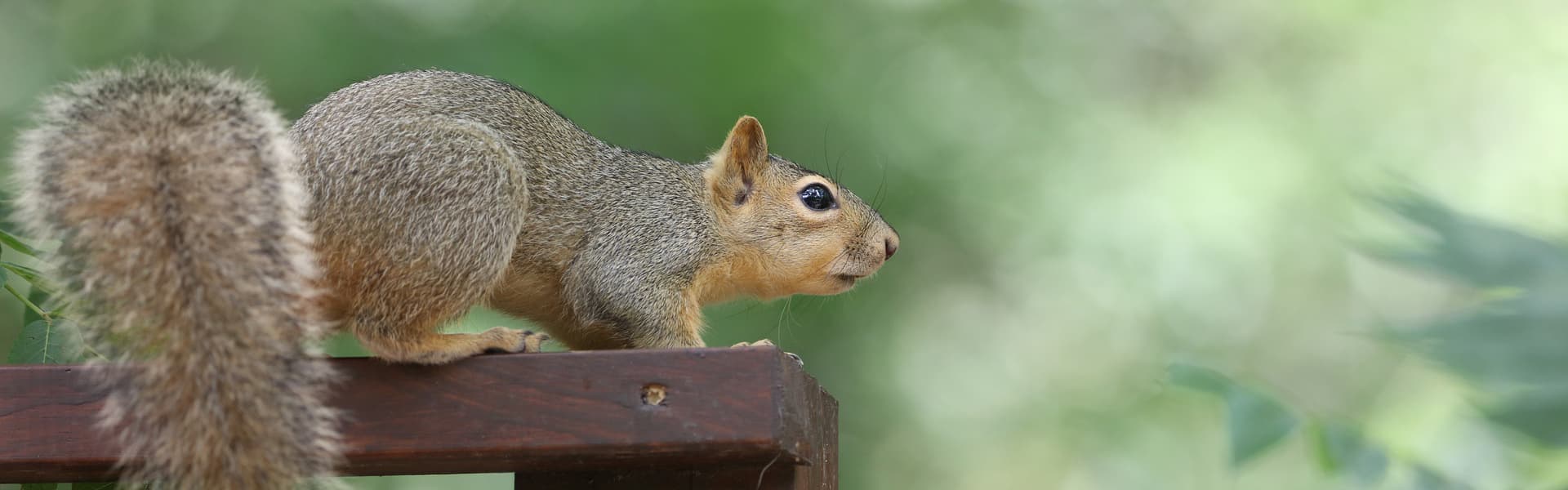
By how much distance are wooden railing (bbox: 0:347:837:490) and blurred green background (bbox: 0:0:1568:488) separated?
7.33 ft

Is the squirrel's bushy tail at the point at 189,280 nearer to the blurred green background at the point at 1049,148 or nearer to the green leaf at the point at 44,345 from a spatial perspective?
the green leaf at the point at 44,345

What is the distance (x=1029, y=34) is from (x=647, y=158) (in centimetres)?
328

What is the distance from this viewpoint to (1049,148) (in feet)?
18.9

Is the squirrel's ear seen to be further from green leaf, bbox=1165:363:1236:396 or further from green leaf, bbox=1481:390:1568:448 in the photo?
green leaf, bbox=1481:390:1568:448

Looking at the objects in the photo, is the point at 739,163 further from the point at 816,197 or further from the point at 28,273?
the point at 28,273

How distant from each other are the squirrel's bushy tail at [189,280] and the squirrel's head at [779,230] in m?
0.94

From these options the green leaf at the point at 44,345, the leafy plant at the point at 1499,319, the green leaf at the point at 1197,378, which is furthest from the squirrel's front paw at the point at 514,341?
the leafy plant at the point at 1499,319

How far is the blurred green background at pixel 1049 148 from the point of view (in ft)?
A: 15.1

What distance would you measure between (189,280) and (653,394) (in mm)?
645

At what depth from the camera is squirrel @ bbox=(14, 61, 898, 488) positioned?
1.90 metres

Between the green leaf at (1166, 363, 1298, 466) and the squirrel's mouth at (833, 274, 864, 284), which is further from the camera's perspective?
the squirrel's mouth at (833, 274, 864, 284)

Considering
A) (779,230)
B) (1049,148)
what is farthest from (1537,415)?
(1049,148)

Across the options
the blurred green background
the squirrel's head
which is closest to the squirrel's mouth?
the squirrel's head

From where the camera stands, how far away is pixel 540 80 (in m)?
4.34
